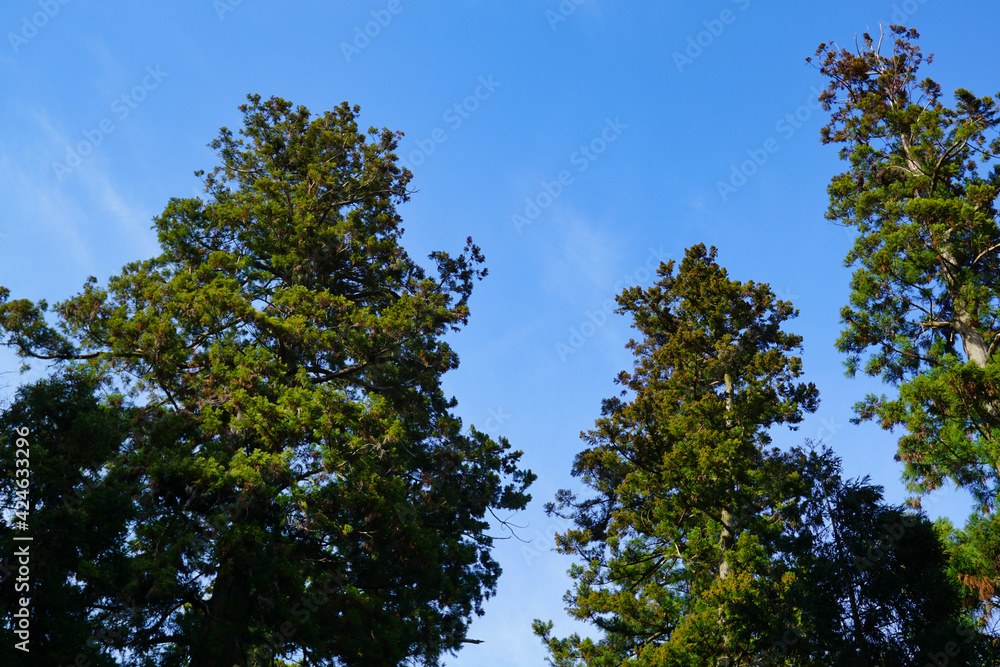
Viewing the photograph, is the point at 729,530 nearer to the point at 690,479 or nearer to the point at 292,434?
the point at 690,479

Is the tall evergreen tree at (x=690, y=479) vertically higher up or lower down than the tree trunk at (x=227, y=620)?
higher up

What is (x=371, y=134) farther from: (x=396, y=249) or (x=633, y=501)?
(x=633, y=501)

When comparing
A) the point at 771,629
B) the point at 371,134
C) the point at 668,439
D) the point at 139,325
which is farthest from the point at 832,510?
the point at 371,134

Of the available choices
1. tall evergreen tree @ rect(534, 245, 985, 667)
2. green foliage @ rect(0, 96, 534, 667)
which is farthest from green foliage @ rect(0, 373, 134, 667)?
tall evergreen tree @ rect(534, 245, 985, 667)

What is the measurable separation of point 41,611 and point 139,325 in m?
5.35

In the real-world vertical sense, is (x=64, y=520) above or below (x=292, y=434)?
below

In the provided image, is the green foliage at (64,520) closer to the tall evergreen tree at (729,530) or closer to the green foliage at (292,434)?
the green foliage at (292,434)

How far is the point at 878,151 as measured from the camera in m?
16.3

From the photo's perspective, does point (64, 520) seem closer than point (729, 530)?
Yes

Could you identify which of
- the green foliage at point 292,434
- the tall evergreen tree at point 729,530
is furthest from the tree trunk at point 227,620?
Answer: the tall evergreen tree at point 729,530

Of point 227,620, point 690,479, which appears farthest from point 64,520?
point 690,479

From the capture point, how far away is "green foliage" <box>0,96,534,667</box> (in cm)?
1134

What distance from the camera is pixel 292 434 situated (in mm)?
12211

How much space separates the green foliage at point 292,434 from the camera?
447 inches
